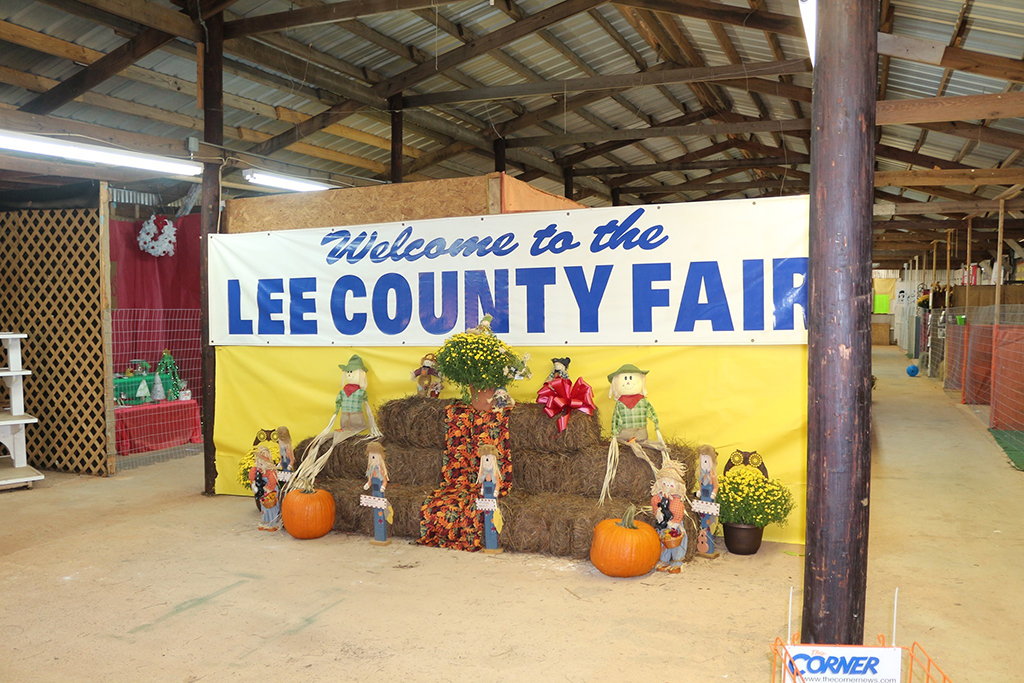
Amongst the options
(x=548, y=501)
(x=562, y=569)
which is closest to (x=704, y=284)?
(x=548, y=501)

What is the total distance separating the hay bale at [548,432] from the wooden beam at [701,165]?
9.17 meters

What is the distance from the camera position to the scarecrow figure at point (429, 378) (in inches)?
197

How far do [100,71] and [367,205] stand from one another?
3027 millimetres

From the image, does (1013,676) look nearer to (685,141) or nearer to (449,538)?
(449,538)

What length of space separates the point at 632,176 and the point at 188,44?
401 inches

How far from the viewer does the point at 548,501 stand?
428 centimetres

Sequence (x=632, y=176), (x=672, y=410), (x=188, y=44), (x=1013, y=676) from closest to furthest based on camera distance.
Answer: (x=1013, y=676)
(x=672, y=410)
(x=188, y=44)
(x=632, y=176)

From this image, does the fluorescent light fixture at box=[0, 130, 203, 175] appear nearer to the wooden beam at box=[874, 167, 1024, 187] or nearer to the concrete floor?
the concrete floor

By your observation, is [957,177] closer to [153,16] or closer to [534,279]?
[534,279]

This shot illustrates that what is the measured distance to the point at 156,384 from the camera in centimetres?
800

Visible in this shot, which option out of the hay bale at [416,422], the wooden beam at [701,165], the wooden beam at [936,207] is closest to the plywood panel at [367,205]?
the hay bale at [416,422]

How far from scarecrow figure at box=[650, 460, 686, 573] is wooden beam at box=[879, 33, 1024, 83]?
2.25 meters

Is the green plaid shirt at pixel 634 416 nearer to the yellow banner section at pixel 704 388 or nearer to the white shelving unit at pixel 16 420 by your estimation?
the yellow banner section at pixel 704 388

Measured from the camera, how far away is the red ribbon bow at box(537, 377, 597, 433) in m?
4.39
